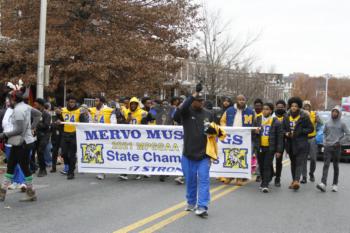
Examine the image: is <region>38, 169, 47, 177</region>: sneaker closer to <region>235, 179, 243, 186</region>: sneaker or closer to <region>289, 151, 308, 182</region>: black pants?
<region>235, 179, 243, 186</region>: sneaker

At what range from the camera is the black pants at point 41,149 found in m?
11.8

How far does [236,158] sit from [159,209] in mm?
3340

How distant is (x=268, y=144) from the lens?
10.4m

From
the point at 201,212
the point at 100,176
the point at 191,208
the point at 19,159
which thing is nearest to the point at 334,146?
the point at 191,208

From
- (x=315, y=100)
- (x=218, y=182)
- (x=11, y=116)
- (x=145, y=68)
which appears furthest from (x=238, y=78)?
(x=315, y=100)

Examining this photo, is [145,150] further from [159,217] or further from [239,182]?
[159,217]

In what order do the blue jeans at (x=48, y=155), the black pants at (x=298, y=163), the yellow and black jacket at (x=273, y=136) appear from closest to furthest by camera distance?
the yellow and black jacket at (x=273, y=136)
the black pants at (x=298, y=163)
the blue jeans at (x=48, y=155)

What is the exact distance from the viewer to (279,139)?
10328mm

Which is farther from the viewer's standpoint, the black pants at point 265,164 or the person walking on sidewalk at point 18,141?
the black pants at point 265,164

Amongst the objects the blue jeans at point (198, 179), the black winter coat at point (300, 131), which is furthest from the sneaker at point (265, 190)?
the blue jeans at point (198, 179)

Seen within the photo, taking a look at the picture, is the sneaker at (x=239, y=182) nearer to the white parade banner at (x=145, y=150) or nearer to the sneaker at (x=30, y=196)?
the white parade banner at (x=145, y=150)

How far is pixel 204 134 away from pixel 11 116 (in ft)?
10.8

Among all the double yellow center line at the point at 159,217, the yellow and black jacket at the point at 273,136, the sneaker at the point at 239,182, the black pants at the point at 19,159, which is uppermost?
the yellow and black jacket at the point at 273,136

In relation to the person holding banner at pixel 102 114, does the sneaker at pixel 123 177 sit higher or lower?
lower
